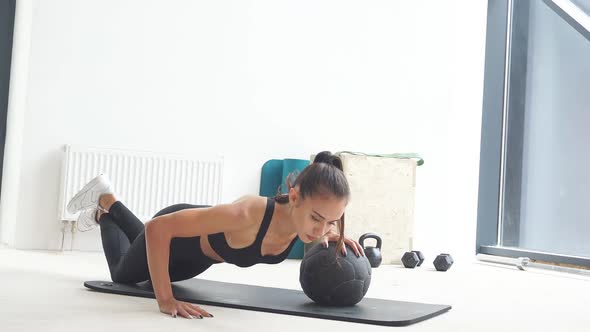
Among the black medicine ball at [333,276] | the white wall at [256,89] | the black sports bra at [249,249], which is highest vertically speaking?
the white wall at [256,89]

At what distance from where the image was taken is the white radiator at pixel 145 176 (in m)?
4.60

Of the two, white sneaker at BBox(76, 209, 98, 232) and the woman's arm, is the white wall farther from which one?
the woman's arm

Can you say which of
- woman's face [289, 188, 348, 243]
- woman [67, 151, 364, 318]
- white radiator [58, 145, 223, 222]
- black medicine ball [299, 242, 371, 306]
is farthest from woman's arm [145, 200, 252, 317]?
white radiator [58, 145, 223, 222]

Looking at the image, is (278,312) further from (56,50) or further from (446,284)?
(56,50)

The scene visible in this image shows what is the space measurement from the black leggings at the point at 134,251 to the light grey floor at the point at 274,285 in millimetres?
169

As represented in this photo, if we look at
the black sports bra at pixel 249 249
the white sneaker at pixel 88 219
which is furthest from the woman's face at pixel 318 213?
the white sneaker at pixel 88 219

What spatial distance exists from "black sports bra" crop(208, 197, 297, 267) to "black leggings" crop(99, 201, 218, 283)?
0.48 ft

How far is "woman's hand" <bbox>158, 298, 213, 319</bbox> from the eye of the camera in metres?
2.22

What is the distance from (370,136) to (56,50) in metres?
2.39

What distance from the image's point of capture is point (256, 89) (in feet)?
17.3

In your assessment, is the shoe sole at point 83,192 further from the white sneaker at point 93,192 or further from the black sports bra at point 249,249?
the black sports bra at point 249,249

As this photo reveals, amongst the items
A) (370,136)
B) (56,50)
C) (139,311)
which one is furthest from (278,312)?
(370,136)

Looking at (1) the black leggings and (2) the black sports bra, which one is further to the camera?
(1) the black leggings

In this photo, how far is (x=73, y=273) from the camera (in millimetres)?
3369
